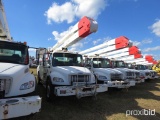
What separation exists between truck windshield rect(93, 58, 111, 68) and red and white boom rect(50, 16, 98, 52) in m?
2.28

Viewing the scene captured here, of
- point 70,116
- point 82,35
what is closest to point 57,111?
point 70,116

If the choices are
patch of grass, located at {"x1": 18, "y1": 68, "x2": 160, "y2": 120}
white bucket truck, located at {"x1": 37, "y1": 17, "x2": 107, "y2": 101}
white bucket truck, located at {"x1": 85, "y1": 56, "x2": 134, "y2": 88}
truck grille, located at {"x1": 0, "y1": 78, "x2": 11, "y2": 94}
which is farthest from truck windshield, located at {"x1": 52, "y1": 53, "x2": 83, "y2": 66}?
truck grille, located at {"x1": 0, "y1": 78, "x2": 11, "y2": 94}

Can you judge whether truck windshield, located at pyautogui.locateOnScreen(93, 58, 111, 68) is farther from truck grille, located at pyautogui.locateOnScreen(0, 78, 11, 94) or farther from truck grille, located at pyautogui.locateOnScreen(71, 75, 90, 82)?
truck grille, located at pyautogui.locateOnScreen(0, 78, 11, 94)

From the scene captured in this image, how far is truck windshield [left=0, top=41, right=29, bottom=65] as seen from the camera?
5464 millimetres

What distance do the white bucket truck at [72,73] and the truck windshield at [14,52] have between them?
1.48 metres

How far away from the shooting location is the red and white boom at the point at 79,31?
7.79 meters

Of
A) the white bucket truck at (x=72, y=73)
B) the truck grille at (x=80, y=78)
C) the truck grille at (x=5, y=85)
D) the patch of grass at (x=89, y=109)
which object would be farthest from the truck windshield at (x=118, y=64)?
the truck grille at (x=5, y=85)

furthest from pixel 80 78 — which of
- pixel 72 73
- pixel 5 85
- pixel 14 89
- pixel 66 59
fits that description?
pixel 5 85

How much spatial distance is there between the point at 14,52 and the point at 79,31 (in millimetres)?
3754

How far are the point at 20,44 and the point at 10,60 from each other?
70cm

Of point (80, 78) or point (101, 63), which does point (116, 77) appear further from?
point (80, 78)

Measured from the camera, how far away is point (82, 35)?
8.38 meters

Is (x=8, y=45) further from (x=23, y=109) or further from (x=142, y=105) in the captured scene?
(x=142, y=105)

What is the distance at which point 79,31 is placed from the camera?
8539mm
